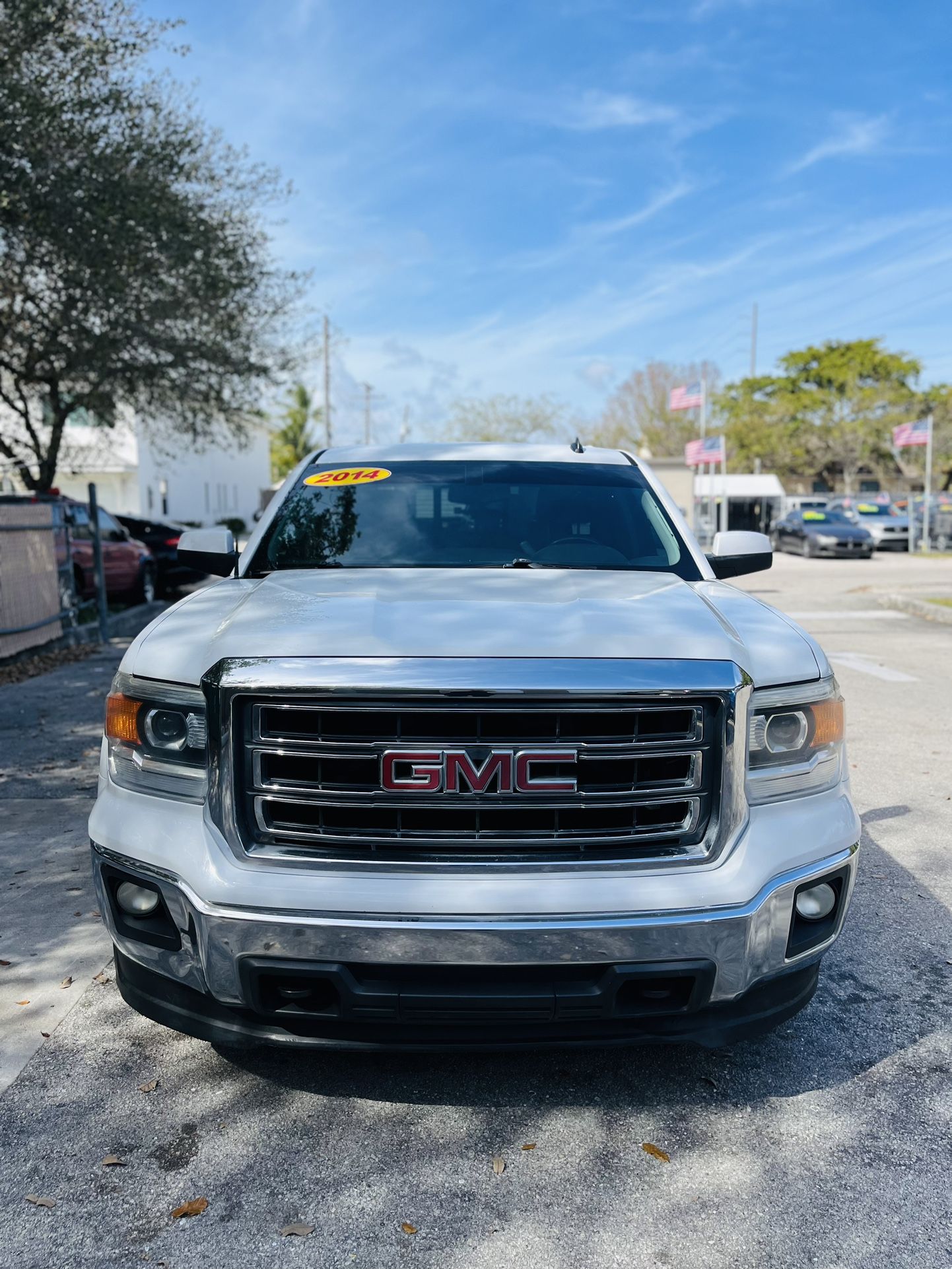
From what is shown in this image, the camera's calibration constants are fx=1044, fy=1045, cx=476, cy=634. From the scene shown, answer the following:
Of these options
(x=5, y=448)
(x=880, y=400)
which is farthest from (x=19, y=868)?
(x=880, y=400)

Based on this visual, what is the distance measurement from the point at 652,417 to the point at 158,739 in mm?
72158

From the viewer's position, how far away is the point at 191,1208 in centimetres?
234

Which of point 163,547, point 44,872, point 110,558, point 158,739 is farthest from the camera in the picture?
point 163,547

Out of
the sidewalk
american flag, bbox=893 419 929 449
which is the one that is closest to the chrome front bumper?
the sidewalk

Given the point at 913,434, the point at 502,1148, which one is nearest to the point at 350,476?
the point at 502,1148

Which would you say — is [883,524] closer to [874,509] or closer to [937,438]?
[874,509]

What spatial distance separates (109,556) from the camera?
49.2ft

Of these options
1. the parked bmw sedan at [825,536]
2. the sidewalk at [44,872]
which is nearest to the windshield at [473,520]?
the sidewalk at [44,872]

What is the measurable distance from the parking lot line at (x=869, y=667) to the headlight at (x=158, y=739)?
8121 millimetres

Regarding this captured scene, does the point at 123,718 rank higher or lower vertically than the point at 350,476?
lower

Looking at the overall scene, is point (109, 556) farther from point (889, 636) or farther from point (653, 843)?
point (653, 843)

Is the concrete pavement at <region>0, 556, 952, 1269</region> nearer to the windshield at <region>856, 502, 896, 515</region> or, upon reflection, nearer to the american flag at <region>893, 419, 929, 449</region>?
the american flag at <region>893, 419, 929, 449</region>

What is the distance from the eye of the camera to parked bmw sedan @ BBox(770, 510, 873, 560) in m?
28.5

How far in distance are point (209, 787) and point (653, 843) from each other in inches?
42.8
